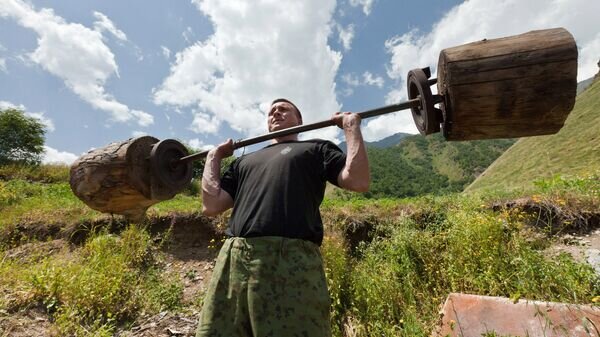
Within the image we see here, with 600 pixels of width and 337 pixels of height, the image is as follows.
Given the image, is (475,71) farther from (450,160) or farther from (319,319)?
(450,160)

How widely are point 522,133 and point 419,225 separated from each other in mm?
4702

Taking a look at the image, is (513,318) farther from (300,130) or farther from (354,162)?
(300,130)

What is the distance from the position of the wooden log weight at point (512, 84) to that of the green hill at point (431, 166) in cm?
6915

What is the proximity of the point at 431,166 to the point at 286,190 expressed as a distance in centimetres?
13161

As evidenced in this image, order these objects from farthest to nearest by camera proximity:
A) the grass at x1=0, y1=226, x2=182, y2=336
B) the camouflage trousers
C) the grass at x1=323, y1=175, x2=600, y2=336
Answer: the grass at x1=0, y1=226, x2=182, y2=336 < the grass at x1=323, y1=175, x2=600, y2=336 < the camouflage trousers

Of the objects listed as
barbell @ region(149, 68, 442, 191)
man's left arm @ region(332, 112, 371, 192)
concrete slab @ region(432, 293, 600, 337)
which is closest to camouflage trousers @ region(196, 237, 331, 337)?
man's left arm @ region(332, 112, 371, 192)

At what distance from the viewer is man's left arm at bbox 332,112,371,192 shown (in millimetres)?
1888

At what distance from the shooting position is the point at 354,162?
75.0 inches

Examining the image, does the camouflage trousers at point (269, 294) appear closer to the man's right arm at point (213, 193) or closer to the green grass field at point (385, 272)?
the man's right arm at point (213, 193)

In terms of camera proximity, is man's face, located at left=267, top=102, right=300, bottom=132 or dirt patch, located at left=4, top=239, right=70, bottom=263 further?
dirt patch, located at left=4, top=239, right=70, bottom=263

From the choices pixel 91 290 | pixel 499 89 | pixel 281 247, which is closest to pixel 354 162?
pixel 281 247

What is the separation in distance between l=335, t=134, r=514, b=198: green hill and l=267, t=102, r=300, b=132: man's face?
6841 centimetres

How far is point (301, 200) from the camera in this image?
1.95 metres

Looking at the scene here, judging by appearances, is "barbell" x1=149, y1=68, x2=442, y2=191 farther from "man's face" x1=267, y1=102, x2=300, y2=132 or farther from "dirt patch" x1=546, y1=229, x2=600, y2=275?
"dirt patch" x1=546, y1=229, x2=600, y2=275
